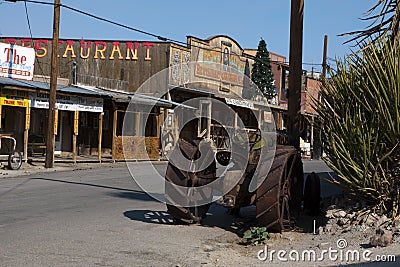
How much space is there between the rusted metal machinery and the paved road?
0.54m

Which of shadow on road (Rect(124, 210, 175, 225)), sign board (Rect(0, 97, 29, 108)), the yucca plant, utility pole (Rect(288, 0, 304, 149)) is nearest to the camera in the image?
the yucca plant

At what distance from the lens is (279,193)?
859 cm

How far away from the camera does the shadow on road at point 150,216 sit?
404 inches

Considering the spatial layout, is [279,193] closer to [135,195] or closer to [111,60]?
[135,195]

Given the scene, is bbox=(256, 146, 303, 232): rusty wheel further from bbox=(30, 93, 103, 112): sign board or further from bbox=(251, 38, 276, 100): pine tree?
bbox=(251, 38, 276, 100): pine tree

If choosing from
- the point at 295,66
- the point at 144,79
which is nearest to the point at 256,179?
the point at 295,66

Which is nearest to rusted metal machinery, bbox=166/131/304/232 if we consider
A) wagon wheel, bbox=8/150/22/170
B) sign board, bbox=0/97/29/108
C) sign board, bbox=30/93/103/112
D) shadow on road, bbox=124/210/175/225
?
shadow on road, bbox=124/210/175/225

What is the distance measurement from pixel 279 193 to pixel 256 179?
0.43 metres

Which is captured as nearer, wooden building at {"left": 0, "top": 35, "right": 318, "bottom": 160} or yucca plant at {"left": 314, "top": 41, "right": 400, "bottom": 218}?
yucca plant at {"left": 314, "top": 41, "right": 400, "bottom": 218}

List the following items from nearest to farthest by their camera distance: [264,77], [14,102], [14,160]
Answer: [14,160] < [14,102] < [264,77]

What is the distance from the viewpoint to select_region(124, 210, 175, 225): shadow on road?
10.3m

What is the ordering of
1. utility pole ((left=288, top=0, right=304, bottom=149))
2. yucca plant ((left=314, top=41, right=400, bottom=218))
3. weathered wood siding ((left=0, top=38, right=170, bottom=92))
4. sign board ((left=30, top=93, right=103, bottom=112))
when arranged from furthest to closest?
weathered wood siding ((left=0, top=38, right=170, bottom=92)), sign board ((left=30, top=93, right=103, bottom=112)), utility pole ((left=288, top=0, right=304, bottom=149)), yucca plant ((left=314, top=41, right=400, bottom=218))

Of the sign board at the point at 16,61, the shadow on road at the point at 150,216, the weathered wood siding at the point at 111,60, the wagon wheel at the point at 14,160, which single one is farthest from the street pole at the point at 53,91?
the shadow on road at the point at 150,216

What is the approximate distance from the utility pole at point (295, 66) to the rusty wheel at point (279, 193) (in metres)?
1.53
